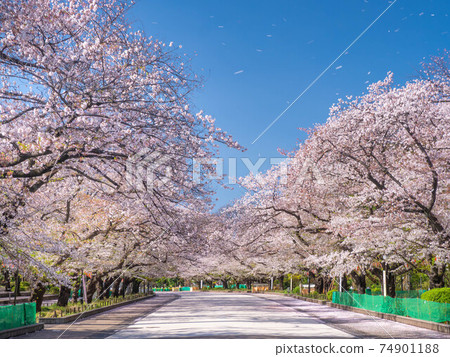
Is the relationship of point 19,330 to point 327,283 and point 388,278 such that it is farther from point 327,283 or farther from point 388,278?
point 327,283

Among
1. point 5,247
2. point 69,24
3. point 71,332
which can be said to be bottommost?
point 71,332

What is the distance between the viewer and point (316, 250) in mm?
32656

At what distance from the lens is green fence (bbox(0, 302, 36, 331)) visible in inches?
557

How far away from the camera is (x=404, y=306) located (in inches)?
789

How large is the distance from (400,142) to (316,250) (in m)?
17.0

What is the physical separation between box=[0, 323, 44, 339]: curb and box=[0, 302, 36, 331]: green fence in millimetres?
196

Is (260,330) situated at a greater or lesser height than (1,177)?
lesser

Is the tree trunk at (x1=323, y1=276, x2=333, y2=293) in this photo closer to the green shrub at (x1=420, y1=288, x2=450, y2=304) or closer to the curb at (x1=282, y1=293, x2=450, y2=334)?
the curb at (x1=282, y1=293, x2=450, y2=334)

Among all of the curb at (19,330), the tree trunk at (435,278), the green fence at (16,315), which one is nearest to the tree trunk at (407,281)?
the tree trunk at (435,278)

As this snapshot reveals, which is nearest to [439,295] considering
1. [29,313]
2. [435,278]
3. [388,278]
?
[435,278]

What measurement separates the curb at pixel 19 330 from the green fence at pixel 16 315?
20 centimetres

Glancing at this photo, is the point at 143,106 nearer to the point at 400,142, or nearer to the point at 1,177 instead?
the point at 1,177

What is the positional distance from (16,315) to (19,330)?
21.6 inches
